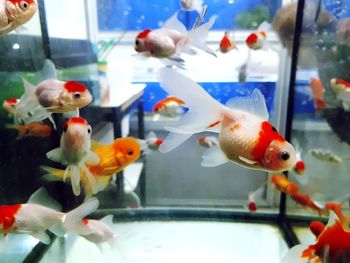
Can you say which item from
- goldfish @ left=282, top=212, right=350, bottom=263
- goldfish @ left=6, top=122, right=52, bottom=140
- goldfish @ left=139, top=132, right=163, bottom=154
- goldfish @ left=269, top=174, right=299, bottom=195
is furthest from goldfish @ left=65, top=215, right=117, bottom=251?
goldfish @ left=269, top=174, right=299, bottom=195

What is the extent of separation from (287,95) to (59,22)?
1289mm

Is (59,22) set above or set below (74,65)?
above

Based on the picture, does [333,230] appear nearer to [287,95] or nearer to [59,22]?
[287,95]

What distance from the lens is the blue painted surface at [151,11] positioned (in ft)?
5.51

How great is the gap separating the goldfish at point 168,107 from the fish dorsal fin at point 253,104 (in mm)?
984

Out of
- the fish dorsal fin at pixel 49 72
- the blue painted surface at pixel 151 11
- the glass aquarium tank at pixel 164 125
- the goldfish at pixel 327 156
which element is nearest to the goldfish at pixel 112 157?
the glass aquarium tank at pixel 164 125

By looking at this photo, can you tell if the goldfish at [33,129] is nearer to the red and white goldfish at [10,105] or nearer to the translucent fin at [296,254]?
the red and white goldfish at [10,105]

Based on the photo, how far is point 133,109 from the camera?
189cm

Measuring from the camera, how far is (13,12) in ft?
2.52

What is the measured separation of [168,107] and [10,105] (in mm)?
728

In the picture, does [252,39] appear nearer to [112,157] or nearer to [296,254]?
[112,157]

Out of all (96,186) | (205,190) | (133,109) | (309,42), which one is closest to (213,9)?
(309,42)

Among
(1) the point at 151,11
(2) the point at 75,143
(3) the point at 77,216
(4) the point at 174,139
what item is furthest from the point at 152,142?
(4) the point at 174,139

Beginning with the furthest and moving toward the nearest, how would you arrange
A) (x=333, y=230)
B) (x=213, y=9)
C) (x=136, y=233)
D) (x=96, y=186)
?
(x=136, y=233) < (x=213, y=9) < (x=96, y=186) < (x=333, y=230)
